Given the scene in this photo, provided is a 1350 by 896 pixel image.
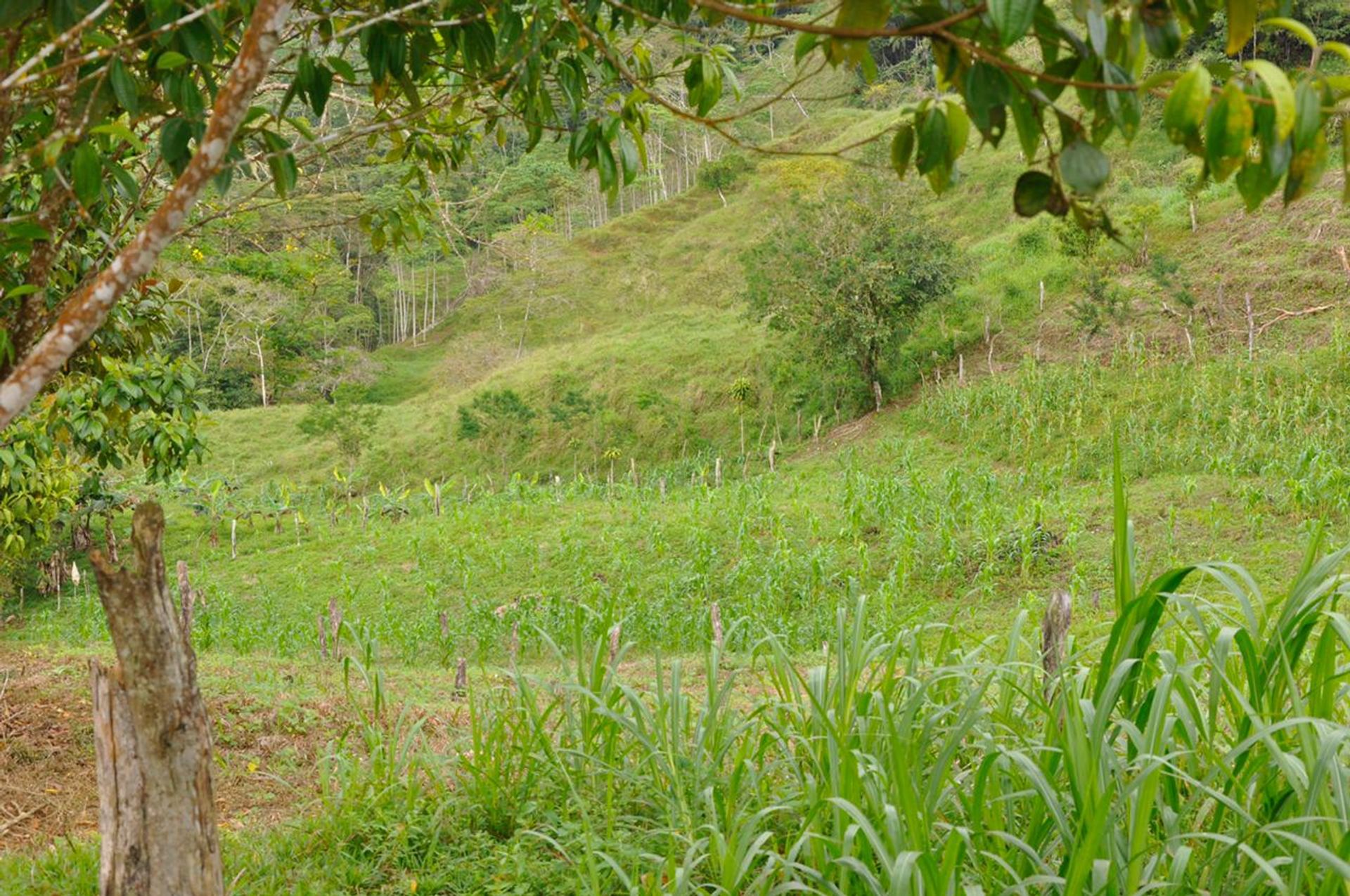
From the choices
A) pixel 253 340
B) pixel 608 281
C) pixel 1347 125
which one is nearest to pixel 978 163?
pixel 608 281

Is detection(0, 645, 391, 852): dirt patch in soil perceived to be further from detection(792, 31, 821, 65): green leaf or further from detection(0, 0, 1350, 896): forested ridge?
detection(792, 31, 821, 65): green leaf

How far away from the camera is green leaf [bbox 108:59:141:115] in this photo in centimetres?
183

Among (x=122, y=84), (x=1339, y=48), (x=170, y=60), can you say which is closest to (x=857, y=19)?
(x=1339, y=48)

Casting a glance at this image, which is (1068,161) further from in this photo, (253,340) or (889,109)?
(889,109)

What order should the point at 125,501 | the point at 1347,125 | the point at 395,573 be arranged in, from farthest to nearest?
the point at 125,501, the point at 395,573, the point at 1347,125

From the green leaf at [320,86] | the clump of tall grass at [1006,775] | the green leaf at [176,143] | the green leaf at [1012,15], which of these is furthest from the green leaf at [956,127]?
the green leaf at [176,143]

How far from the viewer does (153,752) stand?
84.4 inches

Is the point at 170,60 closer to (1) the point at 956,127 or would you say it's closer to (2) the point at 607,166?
(2) the point at 607,166

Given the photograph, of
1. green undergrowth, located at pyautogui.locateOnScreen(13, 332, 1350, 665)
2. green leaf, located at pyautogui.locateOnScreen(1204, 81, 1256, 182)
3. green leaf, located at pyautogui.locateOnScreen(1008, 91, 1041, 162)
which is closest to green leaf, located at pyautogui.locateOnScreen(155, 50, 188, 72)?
green leaf, located at pyautogui.locateOnScreen(1008, 91, 1041, 162)

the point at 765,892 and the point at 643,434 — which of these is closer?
the point at 765,892

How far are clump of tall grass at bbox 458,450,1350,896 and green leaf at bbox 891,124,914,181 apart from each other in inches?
36.8

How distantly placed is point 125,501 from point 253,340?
13355mm

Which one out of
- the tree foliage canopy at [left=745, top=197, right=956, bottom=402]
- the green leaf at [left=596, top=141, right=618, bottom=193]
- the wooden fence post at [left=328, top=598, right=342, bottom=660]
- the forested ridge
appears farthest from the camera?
the tree foliage canopy at [left=745, top=197, right=956, bottom=402]

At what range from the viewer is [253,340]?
2680cm
